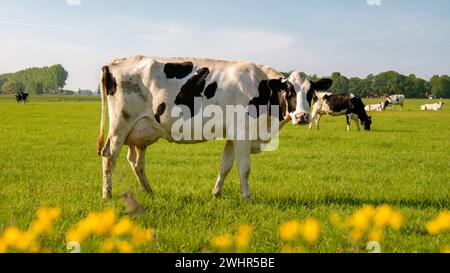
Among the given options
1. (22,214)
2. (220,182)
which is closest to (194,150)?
(220,182)

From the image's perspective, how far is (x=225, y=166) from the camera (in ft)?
23.9

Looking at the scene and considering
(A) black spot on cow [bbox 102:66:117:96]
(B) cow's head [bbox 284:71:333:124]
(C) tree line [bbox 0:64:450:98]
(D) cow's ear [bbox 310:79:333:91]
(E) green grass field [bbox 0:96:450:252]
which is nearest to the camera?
(E) green grass field [bbox 0:96:450:252]

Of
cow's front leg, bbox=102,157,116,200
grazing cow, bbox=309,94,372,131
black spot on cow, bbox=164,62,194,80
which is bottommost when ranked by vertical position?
cow's front leg, bbox=102,157,116,200

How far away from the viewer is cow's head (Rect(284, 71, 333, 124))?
6.50 meters

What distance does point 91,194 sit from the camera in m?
7.05

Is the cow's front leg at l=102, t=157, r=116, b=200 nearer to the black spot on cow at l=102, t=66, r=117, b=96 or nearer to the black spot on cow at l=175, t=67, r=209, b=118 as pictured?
the black spot on cow at l=102, t=66, r=117, b=96

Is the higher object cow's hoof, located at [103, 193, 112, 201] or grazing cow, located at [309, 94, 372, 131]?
grazing cow, located at [309, 94, 372, 131]

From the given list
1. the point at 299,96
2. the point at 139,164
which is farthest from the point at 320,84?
the point at 139,164

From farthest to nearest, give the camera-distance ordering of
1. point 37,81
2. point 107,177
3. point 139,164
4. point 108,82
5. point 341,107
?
point 37,81 → point 341,107 → point 139,164 → point 108,82 → point 107,177

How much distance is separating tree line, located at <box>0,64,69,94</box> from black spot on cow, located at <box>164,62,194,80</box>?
123 meters

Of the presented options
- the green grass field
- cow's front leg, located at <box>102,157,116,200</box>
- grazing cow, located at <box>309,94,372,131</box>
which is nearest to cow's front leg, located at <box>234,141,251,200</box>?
the green grass field

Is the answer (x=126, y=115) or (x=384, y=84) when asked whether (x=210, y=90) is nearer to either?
(x=126, y=115)

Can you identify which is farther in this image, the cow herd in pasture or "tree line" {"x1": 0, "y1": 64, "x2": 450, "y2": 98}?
"tree line" {"x1": 0, "y1": 64, "x2": 450, "y2": 98}

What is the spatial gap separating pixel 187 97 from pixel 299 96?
1652mm
